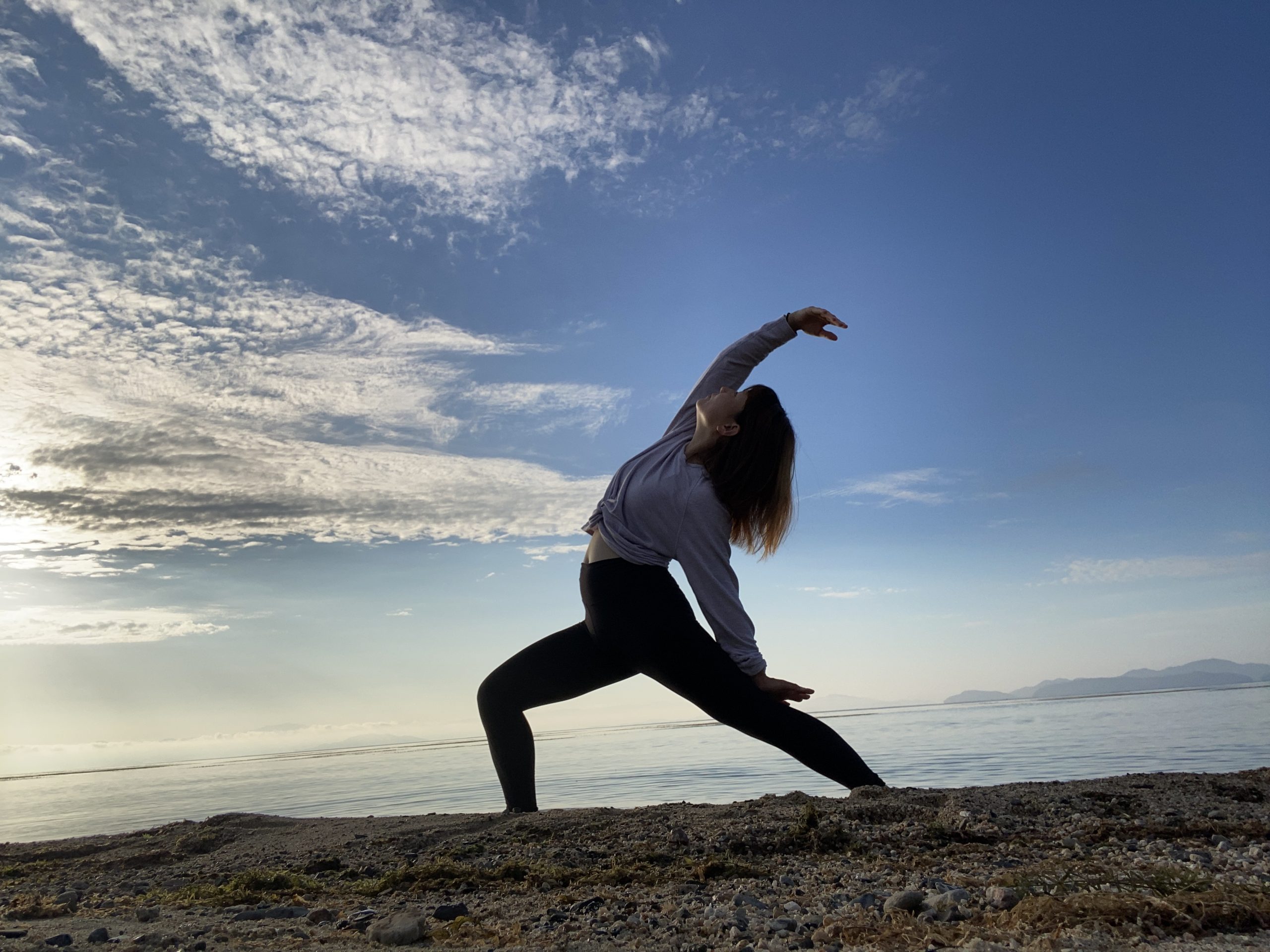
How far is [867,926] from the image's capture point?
6.86 feet

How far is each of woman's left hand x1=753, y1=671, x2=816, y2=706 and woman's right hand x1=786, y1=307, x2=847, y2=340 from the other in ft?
5.23

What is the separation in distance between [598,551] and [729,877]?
54.0 inches

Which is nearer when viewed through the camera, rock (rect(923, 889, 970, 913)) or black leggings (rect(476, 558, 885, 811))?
rock (rect(923, 889, 970, 913))

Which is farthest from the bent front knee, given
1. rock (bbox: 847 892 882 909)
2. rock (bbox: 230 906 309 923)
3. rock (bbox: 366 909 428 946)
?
rock (bbox: 847 892 882 909)

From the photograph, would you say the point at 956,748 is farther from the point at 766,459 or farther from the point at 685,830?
the point at 766,459

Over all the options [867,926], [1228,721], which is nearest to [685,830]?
[867,926]

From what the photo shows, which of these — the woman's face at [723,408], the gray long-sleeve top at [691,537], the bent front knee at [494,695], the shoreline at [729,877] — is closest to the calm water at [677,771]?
the shoreline at [729,877]

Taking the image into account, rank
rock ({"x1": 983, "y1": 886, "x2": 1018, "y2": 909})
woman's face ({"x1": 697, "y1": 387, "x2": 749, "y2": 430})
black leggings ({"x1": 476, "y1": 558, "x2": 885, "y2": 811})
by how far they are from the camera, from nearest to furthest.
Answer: rock ({"x1": 983, "y1": 886, "x2": 1018, "y2": 909}) → black leggings ({"x1": 476, "y1": 558, "x2": 885, "y2": 811}) → woman's face ({"x1": 697, "y1": 387, "x2": 749, "y2": 430})

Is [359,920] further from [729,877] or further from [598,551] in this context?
[598,551]

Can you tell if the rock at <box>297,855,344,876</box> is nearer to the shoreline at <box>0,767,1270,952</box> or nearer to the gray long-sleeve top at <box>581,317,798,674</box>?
the shoreline at <box>0,767,1270,952</box>

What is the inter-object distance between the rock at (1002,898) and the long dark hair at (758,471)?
1.64 meters

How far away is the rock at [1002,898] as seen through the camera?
2.20m

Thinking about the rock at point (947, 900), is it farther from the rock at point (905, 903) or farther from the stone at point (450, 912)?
the stone at point (450, 912)

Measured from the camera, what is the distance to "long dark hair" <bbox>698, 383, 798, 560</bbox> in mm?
3428
